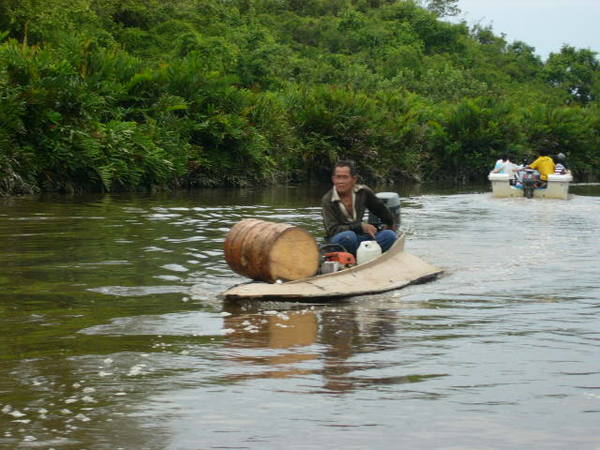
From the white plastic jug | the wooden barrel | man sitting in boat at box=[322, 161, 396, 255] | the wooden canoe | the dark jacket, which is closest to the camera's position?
the wooden canoe

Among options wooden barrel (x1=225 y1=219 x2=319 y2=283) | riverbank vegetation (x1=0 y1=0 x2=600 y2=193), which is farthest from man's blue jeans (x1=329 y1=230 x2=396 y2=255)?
riverbank vegetation (x1=0 y1=0 x2=600 y2=193)

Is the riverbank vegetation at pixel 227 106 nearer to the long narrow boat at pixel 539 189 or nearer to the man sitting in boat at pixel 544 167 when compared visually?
the long narrow boat at pixel 539 189

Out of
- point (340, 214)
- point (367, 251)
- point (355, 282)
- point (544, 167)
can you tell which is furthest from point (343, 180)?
point (544, 167)

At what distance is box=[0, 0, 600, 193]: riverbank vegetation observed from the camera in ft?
89.8

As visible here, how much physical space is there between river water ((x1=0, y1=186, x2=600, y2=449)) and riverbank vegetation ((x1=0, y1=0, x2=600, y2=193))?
11747mm

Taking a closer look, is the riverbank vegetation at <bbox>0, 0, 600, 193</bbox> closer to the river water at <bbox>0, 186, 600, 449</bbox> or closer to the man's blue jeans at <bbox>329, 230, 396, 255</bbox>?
the river water at <bbox>0, 186, 600, 449</bbox>

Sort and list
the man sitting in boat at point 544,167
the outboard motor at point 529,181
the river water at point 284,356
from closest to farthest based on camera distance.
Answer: the river water at point 284,356
the outboard motor at point 529,181
the man sitting in boat at point 544,167

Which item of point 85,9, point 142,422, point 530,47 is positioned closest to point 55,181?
point 85,9

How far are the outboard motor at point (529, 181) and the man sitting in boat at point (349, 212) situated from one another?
1920 cm

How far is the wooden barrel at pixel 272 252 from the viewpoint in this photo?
36.5 feet

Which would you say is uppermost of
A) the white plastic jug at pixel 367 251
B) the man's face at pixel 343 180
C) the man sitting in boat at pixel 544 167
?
the man sitting in boat at pixel 544 167

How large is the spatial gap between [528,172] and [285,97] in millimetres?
12964

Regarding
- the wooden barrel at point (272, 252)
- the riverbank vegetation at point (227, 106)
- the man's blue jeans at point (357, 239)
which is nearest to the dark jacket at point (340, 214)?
the man's blue jeans at point (357, 239)

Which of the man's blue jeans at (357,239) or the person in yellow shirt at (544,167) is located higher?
the person in yellow shirt at (544,167)
